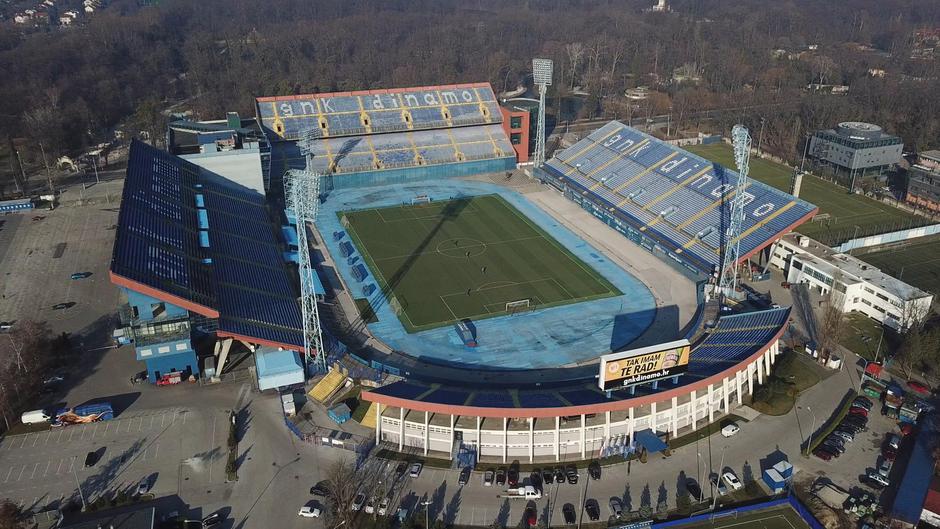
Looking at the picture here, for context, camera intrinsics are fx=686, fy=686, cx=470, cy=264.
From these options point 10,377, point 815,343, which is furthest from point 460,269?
point 10,377

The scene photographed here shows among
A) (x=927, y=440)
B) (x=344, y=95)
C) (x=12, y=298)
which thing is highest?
(x=344, y=95)

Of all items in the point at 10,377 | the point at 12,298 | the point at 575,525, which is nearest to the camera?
the point at 575,525

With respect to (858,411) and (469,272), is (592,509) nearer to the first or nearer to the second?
(858,411)

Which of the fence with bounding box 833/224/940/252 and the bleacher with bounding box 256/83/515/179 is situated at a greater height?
the bleacher with bounding box 256/83/515/179

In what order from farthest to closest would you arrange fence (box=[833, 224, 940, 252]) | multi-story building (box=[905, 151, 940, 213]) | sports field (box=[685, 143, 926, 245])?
multi-story building (box=[905, 151, 940, 213]) → sports field (box=[685, 143, 926, 245]) → fence (box=[833, 224, 940, 252])

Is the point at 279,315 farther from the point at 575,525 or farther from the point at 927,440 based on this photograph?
the point at 927,440

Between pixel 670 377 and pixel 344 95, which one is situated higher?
pixel 344 95

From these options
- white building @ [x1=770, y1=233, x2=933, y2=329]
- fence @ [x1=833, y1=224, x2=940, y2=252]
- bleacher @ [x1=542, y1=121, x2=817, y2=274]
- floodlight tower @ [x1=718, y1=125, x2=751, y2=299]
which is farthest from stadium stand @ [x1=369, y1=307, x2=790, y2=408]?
fence @ [x1=833, y1=224, x2=940, y2=252]

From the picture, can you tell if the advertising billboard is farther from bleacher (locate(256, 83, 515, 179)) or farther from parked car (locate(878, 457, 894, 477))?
bleacher (locate(256, 83, 515, 179))
